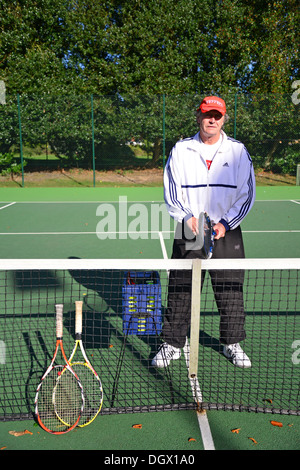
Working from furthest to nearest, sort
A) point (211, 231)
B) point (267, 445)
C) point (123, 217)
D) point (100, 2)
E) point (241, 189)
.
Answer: point (100, 2), point (123, 217), point (241, 189), point (211, 231), point (267, 445)

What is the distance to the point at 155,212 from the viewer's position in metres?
12.4

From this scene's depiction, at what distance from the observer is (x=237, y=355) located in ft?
12.8

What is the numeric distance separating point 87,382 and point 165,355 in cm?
79

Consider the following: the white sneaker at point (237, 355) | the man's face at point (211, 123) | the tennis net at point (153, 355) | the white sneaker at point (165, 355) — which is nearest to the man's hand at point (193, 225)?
the tennis net at point (153, 355)

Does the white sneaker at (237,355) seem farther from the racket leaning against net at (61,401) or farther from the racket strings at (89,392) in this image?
the racket leaning against net at (61,401)

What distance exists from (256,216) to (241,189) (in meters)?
8.42

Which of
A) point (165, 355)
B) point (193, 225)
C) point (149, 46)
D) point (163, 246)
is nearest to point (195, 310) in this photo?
point (193, 225)

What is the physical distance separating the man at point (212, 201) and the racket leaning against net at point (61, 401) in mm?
927

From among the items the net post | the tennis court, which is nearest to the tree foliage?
the tennis court

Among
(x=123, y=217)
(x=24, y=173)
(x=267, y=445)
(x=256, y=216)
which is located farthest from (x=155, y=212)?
(x=267, y=445)

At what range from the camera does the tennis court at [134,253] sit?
295 centimetres

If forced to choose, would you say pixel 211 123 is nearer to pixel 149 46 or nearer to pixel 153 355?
pixel 153 355

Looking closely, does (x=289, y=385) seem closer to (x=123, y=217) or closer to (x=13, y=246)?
→ (x=13, y=246)

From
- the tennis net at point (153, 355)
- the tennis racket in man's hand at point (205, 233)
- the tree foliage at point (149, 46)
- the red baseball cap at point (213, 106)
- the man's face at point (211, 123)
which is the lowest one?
the tennis net at point (153, 355)
